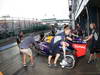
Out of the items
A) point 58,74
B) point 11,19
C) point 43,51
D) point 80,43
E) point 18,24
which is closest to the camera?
point 58,74

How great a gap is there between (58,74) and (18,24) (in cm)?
2599

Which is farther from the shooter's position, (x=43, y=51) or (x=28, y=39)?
(x=43, y=51)

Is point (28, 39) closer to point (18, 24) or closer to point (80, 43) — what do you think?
point (80, 43)

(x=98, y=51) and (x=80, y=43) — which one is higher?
(x=80, y=43)

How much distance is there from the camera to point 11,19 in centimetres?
3097

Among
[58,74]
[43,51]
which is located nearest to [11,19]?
[43,51]

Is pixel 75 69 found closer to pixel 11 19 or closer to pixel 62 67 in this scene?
pixel 62 67

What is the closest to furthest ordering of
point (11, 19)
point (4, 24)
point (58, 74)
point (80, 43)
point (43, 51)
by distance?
point (58, 74)
point (80, 43)
point (43, 51)
point (4, 24)
point (11, 19)

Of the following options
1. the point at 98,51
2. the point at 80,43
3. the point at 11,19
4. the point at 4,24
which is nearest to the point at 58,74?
the point at 80,43

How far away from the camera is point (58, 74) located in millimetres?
8898

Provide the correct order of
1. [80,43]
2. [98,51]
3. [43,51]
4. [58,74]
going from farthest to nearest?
[98,51] → [43,51] → [80,43] → [58,74]

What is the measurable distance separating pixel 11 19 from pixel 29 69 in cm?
2165

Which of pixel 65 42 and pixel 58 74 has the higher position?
pixel 65 42

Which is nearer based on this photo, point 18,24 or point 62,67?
point 62,67
